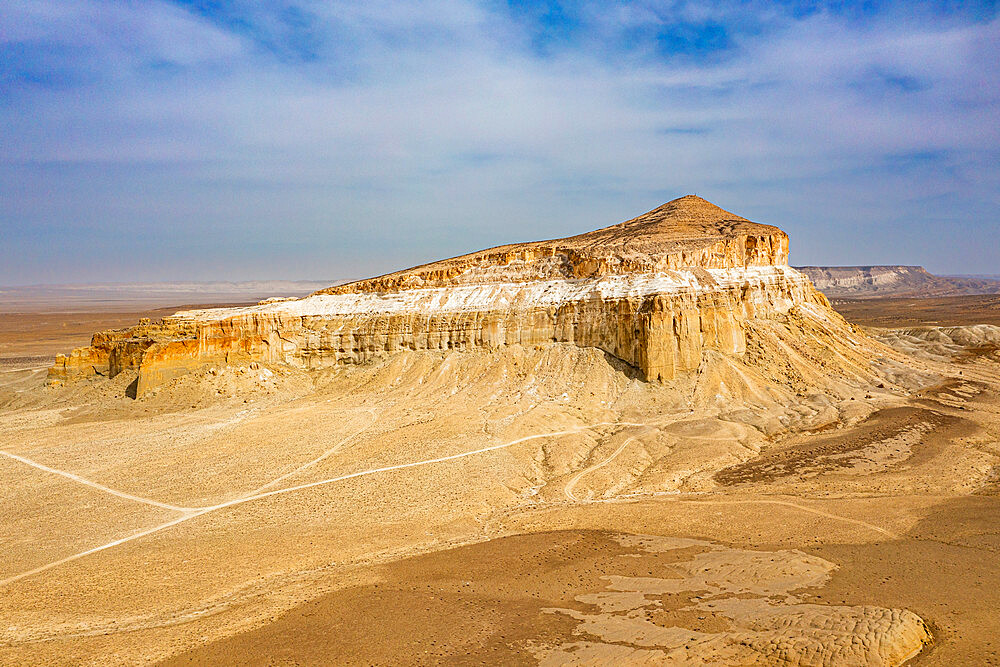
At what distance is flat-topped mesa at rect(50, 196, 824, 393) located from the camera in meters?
29.1

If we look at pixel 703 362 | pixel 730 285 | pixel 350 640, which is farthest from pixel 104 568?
pixel 730 285

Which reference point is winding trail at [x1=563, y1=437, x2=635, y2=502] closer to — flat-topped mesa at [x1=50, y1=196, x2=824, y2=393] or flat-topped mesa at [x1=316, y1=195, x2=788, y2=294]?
flat-topped mesa at [x1=50, y1=196, x2=824, y2=393]

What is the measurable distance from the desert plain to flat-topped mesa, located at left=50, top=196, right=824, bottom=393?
3.44ft

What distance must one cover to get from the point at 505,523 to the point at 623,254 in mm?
19438

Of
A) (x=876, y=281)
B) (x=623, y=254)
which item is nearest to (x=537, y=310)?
(x=623, y=254)

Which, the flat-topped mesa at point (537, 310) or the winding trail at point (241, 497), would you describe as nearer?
the winding trail at point (241, 497)

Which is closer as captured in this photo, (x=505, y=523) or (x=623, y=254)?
(x=505, y=523)

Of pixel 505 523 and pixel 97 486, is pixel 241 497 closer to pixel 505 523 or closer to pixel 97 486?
pixel 97 486

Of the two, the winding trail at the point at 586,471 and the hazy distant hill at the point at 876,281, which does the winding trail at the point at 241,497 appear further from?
the hazy distant hill at the point at 876,281

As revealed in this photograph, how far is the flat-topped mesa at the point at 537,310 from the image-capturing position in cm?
2909

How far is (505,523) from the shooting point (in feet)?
54.7

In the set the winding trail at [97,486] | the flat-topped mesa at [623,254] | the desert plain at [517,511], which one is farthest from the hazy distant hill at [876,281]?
the winding trail at [97,486]

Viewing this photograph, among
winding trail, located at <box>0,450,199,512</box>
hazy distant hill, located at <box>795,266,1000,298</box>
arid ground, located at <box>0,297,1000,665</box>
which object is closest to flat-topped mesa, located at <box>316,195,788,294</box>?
arid ground, located at <box>0,297,1000,665</box>

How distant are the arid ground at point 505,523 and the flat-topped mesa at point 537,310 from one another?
5.77 ft
